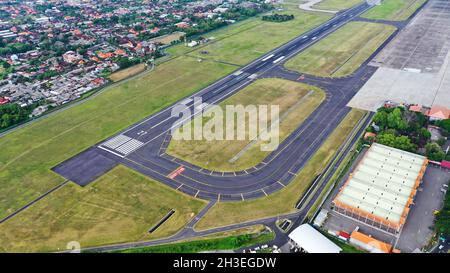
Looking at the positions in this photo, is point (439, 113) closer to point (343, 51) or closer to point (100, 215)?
point (343, 51)

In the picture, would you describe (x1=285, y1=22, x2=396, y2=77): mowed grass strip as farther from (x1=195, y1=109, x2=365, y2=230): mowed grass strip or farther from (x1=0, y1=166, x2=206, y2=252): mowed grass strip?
(x1=0, y1=166, x2=206, y2=252): mowed grass strip

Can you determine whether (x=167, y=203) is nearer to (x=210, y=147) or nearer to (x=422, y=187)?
(x=210, y=147)

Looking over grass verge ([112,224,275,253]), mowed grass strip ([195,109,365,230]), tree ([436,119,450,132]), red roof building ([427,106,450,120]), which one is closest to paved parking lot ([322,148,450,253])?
mowed grass strip ([195,109,365,230])

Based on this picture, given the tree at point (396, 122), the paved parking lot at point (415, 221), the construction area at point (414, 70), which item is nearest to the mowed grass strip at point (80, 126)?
the construction area at point (414, 70)

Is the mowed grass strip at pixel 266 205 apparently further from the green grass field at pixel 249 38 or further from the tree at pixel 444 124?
the green grass field at pixel 249 38

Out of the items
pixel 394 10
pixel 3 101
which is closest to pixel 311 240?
pixel 3 101
